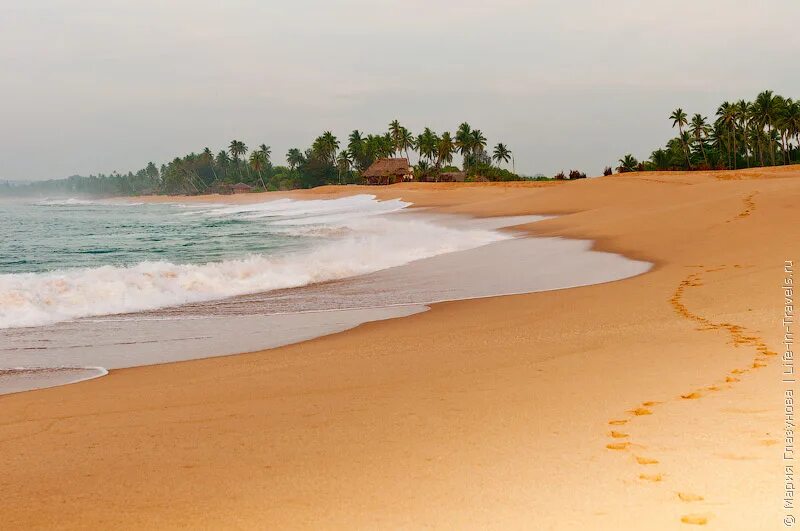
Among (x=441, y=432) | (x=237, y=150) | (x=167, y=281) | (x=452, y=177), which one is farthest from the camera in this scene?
(x=237, y=150)

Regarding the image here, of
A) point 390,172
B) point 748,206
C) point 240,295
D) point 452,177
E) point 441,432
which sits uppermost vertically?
point 390,172

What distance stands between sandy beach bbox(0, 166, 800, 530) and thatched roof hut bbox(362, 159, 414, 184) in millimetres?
93698

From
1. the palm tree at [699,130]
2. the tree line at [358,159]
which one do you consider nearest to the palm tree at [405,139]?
the tree line at [358,159]

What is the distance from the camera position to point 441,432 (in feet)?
12.8

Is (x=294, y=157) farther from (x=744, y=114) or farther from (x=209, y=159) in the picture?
(x=744, y=114)

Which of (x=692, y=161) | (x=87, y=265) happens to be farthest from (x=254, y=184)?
(x=87, y=265)

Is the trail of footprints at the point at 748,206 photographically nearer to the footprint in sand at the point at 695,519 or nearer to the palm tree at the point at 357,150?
the footprint in sand at the point at 695,519

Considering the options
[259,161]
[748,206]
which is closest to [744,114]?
[748,206]

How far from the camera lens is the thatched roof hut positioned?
10056 cm

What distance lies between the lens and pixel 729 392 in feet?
13.9

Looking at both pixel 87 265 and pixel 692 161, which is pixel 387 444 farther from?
pixel 692 161

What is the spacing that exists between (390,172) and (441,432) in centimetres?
9800

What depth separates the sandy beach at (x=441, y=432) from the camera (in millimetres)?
2889

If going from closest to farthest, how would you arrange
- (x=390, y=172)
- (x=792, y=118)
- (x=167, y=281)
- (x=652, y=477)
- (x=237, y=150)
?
(x=652, y=477) < (x=167, y=281) < (x=792, y=118) < (x=390, y=172) < (x=237, y=150)
